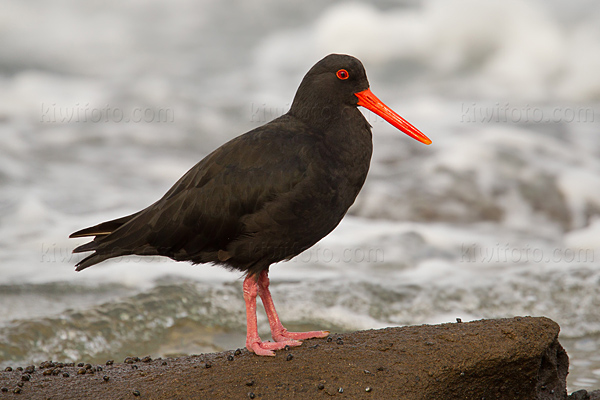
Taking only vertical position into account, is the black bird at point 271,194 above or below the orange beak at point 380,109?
below

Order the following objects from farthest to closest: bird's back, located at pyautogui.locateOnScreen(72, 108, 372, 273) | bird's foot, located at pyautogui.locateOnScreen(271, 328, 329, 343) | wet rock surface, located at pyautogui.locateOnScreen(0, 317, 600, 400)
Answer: bird's foot, located at pyautogui.locateOnScreen(271, 328, 329, 343)
bird's back, located at pyautogui.locateOnScreen(72, 108, 372, 273)
wet rock surface, located at pyautogui.locateOnScreen(0, 317, 600, 400)

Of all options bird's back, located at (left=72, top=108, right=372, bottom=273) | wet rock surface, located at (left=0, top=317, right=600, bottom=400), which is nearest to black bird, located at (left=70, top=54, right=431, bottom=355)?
bird's back, located at (left=72, top=108, right=372, bottom=273)

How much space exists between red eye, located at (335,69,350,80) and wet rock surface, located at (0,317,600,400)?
5.99ft

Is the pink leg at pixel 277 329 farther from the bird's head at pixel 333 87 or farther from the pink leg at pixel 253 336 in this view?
the bird's head at pixel 333 87

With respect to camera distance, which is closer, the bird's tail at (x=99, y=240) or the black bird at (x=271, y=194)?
the black bird at (x=271, y=194)

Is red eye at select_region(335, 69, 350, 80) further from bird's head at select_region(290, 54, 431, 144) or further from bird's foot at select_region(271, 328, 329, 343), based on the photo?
bird's foot at select_region(271, 328, 329, 343)

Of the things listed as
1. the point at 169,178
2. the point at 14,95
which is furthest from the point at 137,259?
the point at 14,95

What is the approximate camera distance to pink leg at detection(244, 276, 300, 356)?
4.34 metres

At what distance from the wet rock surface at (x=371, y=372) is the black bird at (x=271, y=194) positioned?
30cm

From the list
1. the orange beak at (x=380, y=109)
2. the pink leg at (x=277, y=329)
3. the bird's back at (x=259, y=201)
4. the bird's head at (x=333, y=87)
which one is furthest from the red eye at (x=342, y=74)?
the pink leg at (x=277, y=329)

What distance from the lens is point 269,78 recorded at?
776 inches

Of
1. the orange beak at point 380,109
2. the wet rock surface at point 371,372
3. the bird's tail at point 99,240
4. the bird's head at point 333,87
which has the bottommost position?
the wet rock surface at point 371,372

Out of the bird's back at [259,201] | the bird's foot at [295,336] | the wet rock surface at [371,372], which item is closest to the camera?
the wet rock surface at [371,372]

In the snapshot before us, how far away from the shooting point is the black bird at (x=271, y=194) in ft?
14.0
